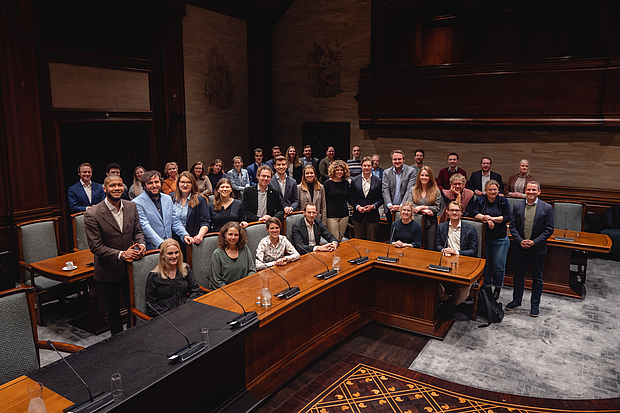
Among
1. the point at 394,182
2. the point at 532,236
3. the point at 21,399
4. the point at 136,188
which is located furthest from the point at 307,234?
the point at 21,399

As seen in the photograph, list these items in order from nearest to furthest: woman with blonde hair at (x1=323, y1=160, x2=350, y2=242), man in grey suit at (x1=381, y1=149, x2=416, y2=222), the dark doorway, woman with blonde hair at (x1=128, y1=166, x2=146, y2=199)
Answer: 1. woman with blonde hair at (x1=323, y1=160, x2=350, y2=242)
2. man in grey suit at (x1=381, y1=149, x2=416, y2=222)
3. woman with blonde hair at (x1=128, y1=166, x2=146, y2=199)
4. the dark doorway

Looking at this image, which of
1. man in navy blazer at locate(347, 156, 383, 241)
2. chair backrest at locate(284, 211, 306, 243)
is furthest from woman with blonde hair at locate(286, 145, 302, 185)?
chair backrest at locate(284, 211, 306, 243)

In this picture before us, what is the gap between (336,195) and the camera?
6.00 metres

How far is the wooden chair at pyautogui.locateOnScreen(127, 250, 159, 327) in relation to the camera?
373 centimetres

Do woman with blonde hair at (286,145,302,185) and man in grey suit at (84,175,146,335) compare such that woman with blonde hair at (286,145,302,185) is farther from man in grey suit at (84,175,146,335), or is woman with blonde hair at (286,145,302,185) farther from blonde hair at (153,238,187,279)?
blonde hair at (153,238,187,279)

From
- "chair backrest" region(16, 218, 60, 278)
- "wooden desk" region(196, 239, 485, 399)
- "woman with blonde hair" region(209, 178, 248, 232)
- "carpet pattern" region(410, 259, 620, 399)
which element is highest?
"woman with blonde hair" region(209, 178, 248, 232)

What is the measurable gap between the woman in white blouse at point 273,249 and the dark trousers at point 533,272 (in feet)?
8.65

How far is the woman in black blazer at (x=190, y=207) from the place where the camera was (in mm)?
4945

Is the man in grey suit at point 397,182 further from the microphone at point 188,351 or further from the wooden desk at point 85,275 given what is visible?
the microphone at point 188,351

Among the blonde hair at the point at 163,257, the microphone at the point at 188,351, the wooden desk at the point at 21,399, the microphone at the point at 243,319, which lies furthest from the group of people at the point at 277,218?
the wooden desk at the point at 21,399

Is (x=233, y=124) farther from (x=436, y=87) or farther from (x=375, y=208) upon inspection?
(x=375, y=208)

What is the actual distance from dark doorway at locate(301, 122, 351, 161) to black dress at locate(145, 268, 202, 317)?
6919 millimetres

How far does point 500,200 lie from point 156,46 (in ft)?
20.5

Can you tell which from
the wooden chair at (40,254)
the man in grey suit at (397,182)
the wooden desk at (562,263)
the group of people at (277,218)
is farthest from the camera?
the man in grey suit at (397,182)
